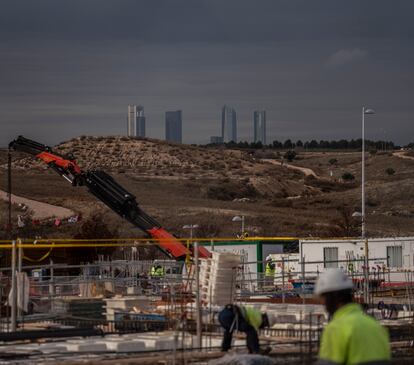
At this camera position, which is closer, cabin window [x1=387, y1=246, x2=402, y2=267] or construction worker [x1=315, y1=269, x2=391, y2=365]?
construction worker [x1=315, y1=269, x2=391, y2=365]

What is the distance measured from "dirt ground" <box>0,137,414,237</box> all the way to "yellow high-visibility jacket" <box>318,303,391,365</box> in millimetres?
55689

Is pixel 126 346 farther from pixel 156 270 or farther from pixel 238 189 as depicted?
pixel 238 189

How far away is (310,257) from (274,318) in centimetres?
2247

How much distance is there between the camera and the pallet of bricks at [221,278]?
77.8ft

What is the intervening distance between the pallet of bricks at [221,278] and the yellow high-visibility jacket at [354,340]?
53.1ft

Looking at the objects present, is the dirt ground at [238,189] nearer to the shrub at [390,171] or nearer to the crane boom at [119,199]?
the shrub at [390,171]

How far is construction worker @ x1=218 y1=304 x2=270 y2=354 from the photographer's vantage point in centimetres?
1672

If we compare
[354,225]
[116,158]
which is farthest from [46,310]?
[116,158]

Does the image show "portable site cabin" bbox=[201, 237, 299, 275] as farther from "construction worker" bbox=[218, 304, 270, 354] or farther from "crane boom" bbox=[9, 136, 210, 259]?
"construction worker" bbox=[218, 304, 270, 354]

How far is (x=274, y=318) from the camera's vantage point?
2133 centimetres

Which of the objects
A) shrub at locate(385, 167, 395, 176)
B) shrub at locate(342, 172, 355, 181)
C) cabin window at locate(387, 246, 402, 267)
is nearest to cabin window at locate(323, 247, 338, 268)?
cabin window at locate(387, 246, 402, 267)

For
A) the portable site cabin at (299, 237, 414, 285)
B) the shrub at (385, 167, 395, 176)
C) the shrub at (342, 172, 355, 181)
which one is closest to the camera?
the portable site cabin at (299, 237, 414, 285)

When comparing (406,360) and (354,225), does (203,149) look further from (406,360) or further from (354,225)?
(406,360)

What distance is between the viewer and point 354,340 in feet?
24.3
